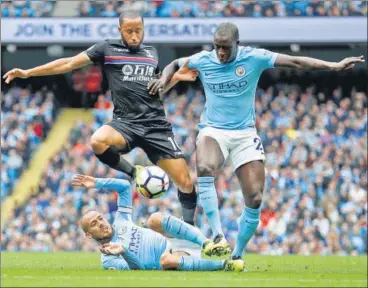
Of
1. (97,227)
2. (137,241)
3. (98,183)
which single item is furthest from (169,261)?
(98,183)

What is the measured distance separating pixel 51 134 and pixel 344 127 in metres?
8.30

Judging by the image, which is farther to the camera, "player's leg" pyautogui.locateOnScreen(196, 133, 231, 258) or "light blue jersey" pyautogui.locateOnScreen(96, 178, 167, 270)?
"player's leg" pyautogui.locateOnScreen(196, 133, 231, 258)

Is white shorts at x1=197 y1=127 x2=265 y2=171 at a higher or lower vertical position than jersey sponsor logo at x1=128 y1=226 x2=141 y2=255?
higher

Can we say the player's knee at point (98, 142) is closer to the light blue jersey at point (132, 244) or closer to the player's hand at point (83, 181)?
the light blue jersey at point (132, 244)

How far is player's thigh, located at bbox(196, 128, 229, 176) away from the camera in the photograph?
13188 mm

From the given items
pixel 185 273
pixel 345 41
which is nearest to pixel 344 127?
pixel 345 41

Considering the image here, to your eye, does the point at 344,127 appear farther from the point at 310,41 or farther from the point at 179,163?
the point at 179,163

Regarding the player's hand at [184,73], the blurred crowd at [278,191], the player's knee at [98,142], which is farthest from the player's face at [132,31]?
the blurred crowd at [278,191]

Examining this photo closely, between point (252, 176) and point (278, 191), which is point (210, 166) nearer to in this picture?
point (252, 176)

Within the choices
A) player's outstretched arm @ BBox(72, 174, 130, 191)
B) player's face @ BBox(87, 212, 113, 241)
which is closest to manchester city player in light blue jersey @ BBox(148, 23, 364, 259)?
player's outstretched arm @ BBox(72, 174, 130, 191)

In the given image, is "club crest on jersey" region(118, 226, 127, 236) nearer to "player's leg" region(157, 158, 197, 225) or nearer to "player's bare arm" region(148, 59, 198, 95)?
"player's leg" region(157, 158, 197, 225)

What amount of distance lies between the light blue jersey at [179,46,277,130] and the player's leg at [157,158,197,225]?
1033 mm

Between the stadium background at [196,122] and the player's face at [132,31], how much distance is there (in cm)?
1173

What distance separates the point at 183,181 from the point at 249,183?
1.47 metres
